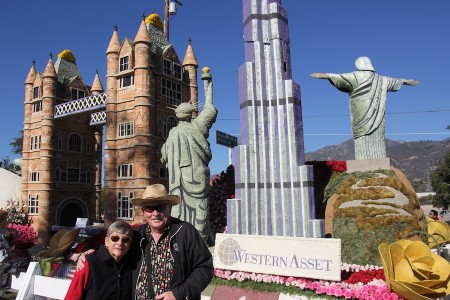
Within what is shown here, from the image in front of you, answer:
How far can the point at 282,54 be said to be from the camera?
8.20m

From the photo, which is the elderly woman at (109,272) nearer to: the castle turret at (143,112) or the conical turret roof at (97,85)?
the castle turret at (143,112)

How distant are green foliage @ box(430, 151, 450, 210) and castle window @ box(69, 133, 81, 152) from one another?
30484mm

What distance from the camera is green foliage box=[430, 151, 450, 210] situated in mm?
29391

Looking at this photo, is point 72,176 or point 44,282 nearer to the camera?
point 44,282

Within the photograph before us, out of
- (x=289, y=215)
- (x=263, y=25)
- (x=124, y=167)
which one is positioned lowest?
(x=289, y=215)

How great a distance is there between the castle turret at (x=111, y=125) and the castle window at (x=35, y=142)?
798cm

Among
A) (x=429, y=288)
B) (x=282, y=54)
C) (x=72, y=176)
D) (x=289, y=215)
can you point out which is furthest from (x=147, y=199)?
(x=72, y=176)

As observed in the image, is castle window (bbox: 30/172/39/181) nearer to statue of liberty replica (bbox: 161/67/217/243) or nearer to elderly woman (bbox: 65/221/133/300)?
statue of liberty replica (bbox: 161/67/217/243)

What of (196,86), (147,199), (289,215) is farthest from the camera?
(196,86)

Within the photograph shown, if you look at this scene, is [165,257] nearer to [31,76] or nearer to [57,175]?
[57,175]

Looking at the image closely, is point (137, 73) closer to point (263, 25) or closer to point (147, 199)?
point (263, 25)

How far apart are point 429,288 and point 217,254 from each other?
3.17m

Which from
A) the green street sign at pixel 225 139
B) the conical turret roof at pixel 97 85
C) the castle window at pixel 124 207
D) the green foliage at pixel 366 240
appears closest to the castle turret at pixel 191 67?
the conical turret roof at pixel 97 85

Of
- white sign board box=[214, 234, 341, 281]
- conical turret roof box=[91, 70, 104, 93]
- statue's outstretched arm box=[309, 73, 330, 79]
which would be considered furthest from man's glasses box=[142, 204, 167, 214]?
conical turret roof box=[91, 70, 104, 93]
